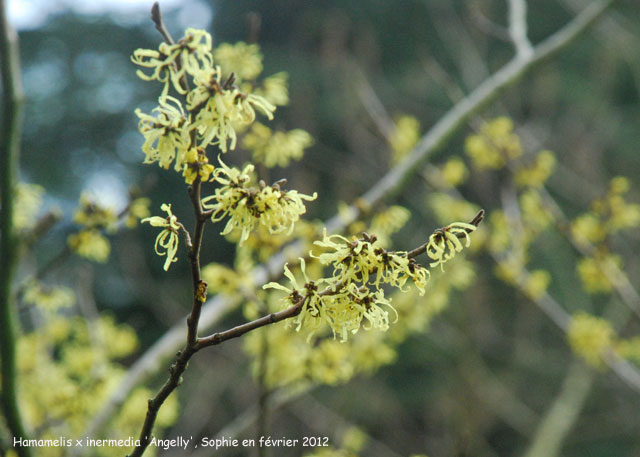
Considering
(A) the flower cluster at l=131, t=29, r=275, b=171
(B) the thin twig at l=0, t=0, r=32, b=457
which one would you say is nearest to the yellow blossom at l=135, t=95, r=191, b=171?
(A) the flower cluster at l=131, t=29, r=275, b=171

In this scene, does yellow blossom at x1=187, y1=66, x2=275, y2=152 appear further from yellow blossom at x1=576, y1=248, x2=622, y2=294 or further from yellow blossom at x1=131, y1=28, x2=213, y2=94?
yellow blossom at x1=576, y1=248, x2=622, y2=294

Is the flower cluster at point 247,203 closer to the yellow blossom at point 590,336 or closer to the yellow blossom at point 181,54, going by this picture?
the yellow blossom at point 181,54

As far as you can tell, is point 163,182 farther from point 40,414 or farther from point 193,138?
point 193,138

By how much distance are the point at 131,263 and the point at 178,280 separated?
2.07 m

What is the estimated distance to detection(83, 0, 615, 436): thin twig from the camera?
7.94 feet

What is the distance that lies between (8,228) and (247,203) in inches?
48.9

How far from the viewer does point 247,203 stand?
1.06m

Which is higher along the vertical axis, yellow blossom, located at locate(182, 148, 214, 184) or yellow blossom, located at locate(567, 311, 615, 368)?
yellow blossom, located at locate(567, 311, 615, 368)

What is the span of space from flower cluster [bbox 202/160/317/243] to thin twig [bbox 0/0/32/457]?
1150 millimetres

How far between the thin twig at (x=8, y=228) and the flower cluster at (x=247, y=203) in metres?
1.15

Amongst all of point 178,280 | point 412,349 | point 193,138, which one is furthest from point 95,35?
point 193,138

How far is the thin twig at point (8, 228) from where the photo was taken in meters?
1.86

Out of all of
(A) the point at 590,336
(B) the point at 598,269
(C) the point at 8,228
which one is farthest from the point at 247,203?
(A) the point at 590,336

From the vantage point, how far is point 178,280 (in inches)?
333
